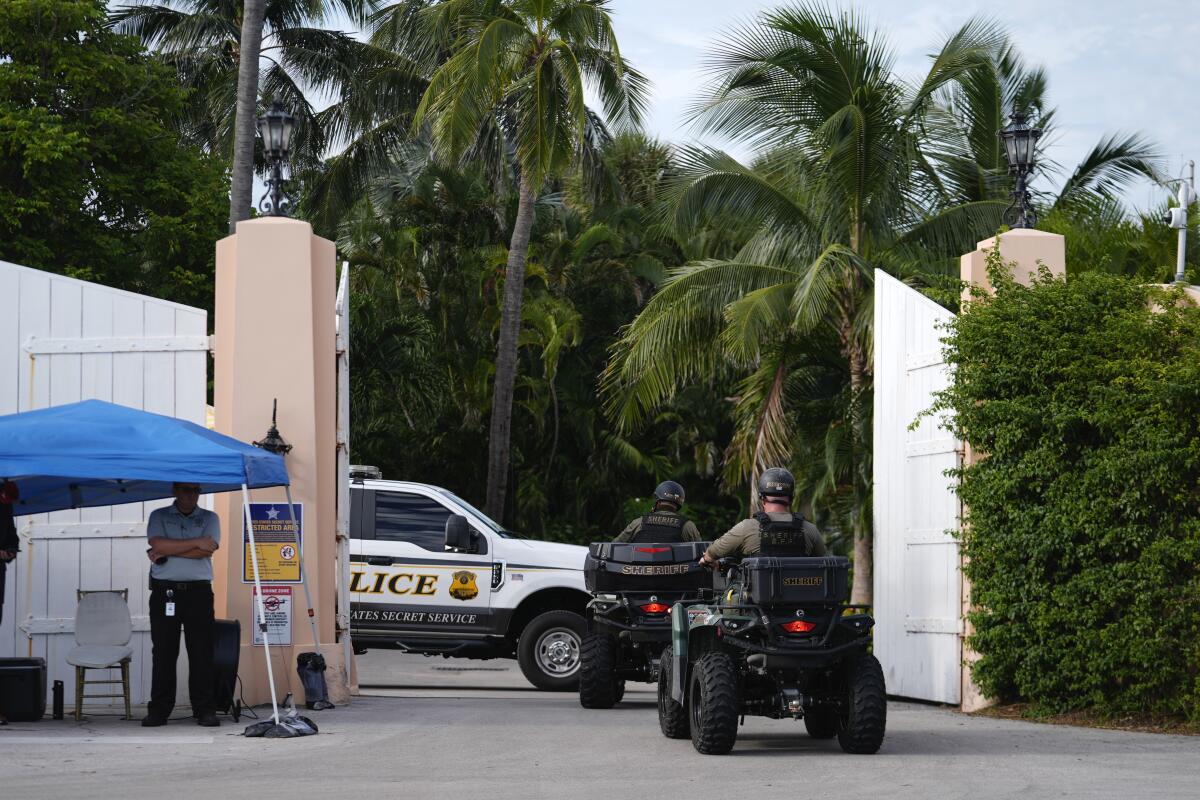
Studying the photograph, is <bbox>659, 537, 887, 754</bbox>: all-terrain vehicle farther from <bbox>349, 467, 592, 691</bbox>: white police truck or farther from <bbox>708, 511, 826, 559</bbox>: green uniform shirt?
<bbox>349, 467, 592, 691</bbox>: white police truck

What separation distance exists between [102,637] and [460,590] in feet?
13.8

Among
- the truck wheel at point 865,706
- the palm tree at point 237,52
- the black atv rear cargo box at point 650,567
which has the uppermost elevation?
the palm tree at point 237,52

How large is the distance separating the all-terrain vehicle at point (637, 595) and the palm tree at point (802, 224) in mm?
6203

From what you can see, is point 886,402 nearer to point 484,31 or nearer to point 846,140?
point 846,140

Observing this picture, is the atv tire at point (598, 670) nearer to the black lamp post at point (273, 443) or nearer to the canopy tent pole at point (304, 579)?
the canopy tent pole at point (304, 579)

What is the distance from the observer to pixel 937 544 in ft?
42.3

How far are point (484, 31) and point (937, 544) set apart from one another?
42.3 feet

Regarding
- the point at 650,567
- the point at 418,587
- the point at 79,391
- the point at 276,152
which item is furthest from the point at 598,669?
the point at 276,152

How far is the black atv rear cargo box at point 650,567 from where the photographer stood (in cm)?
1222

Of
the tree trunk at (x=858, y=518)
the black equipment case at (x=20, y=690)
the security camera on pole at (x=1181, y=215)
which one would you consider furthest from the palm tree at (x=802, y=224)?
the black equipment case at (x=20, y=690)

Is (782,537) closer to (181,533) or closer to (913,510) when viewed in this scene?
(913,510)

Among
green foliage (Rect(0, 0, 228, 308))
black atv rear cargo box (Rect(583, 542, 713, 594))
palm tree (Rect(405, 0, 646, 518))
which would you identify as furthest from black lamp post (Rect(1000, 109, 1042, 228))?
green foliage (Rect(0, 0, 228, 308))

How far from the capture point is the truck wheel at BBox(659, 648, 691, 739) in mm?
10328

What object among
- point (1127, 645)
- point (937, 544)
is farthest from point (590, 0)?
point (1127, 645)
